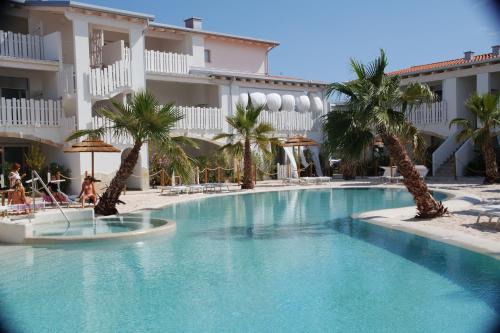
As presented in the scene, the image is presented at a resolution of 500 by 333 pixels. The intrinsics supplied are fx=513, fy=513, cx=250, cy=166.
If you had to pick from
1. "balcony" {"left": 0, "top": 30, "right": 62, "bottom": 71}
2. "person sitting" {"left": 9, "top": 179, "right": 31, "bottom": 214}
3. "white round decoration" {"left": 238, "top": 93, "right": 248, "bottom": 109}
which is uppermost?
"balcony" {"left": 0, "top": 30, "right": 62, "bottom": 71}

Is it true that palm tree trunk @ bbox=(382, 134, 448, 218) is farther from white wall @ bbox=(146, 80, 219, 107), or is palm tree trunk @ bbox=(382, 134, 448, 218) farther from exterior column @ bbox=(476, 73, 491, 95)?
white wall @ bbox=(146, 80, 219, 107)

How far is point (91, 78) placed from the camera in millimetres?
22281

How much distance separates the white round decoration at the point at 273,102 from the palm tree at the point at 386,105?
60.3 feet

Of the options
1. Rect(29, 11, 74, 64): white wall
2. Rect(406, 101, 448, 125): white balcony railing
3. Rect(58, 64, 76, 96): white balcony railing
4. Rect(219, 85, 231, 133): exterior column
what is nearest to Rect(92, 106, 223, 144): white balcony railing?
Rect(219, 85, 231, 133): exterior column

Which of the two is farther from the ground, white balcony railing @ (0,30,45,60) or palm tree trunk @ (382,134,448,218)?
white balcony railing @ (0,30,45,60)

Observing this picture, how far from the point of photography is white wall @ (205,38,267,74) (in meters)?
32.4

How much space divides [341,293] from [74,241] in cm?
632

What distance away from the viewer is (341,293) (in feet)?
23.2

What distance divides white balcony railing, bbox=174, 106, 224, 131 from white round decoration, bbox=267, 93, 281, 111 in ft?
12.4

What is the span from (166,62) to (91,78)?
5940 mm

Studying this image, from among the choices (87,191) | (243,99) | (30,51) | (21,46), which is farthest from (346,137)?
(243,99)

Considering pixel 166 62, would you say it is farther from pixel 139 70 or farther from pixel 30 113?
pixel 30 113

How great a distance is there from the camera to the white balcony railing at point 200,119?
26984mm

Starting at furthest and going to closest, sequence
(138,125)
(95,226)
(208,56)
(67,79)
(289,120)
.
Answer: (208,56) < (289,120) < (67,79) < (138,125) < (95,226)
